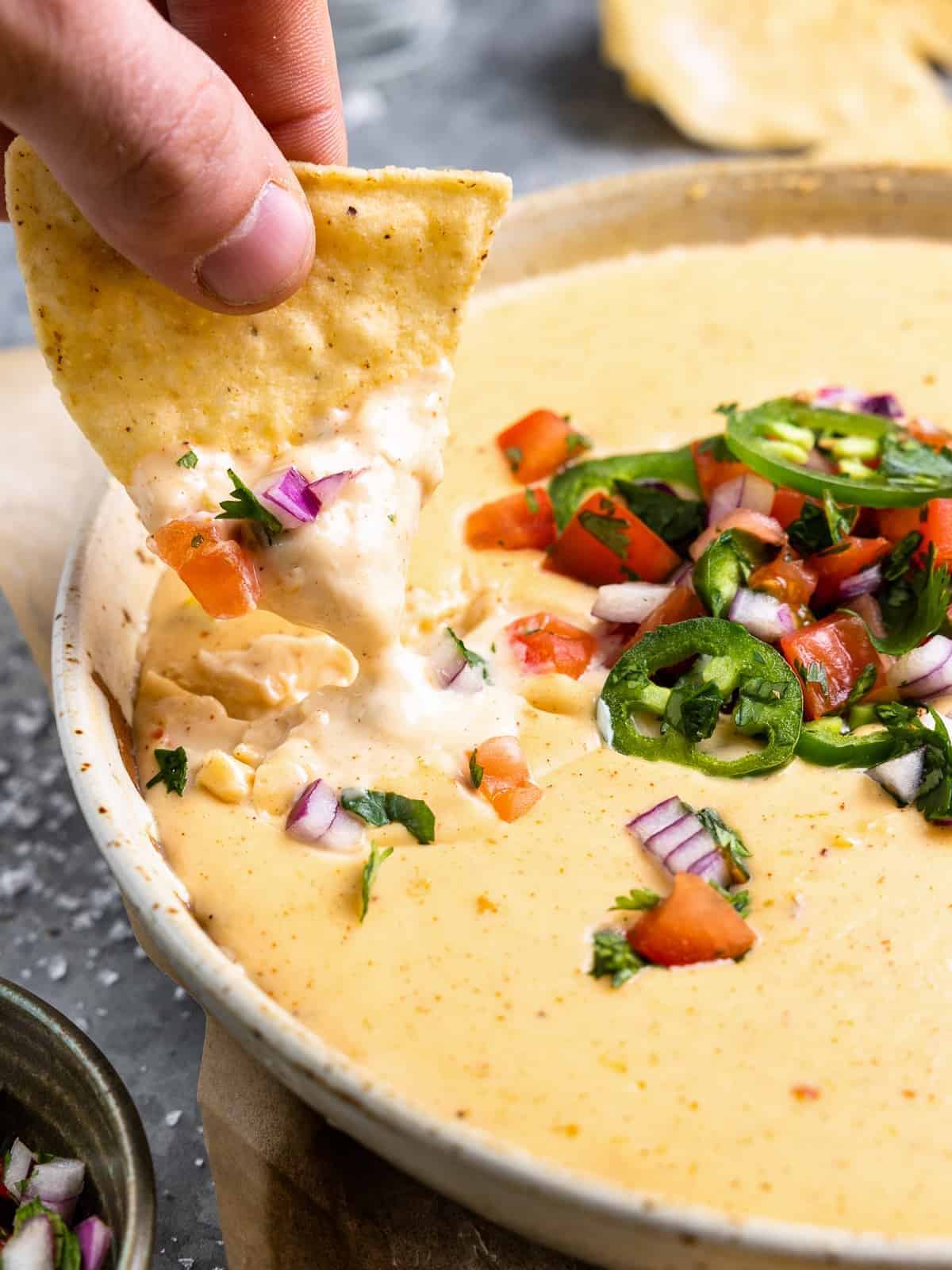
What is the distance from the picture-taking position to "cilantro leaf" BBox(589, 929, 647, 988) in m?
2.17

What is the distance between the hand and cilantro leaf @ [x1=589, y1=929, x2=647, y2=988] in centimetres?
114

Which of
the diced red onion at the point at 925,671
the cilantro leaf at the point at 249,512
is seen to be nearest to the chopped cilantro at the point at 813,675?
the diced red onion at the point at 925,671

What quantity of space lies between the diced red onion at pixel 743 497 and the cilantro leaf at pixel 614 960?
1039 mm

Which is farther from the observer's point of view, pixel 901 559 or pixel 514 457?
pixel 514 457

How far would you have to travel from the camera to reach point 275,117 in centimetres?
296

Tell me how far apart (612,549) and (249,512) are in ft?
2.73

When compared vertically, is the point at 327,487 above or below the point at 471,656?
above

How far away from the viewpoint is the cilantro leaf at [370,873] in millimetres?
2287

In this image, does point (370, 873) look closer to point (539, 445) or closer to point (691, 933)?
point (691, 933)

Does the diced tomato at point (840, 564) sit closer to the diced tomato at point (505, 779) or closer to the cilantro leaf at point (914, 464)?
the cilantro leaf at point (914, 464)

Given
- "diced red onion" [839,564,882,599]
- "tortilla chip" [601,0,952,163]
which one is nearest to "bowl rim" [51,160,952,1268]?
"diced red onion" [839,564,882,599]

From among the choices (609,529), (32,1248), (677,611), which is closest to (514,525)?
(609,529)

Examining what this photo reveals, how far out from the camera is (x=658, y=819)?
93.4 inches

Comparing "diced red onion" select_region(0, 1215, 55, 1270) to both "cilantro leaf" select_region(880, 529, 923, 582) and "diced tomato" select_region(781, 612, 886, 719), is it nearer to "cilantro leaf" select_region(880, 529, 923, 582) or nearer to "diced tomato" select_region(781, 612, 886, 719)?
"diced tomato" select_region(781, 612, 886, 719)
